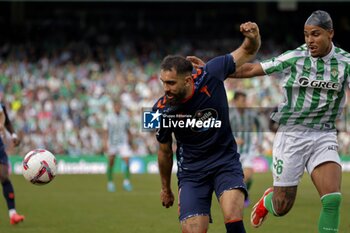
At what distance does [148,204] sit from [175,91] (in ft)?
28.4

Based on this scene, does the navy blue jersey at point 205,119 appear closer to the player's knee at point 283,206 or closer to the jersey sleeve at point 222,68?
the jersey sleeve at point 222,68

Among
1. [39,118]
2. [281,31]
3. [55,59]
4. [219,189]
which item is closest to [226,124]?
Result: [219,189]

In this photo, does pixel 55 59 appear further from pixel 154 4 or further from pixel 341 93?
pixel 341 93

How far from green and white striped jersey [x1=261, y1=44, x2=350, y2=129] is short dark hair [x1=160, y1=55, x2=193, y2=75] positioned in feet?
4.21

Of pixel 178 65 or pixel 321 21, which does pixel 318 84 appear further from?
pixel 178 65

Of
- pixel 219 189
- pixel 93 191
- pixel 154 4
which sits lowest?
pixel 93 191

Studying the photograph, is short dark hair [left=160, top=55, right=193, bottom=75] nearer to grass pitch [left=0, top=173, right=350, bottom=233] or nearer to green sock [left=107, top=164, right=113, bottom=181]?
grass pitch [left=0, top=173, right=350, bottom=233]

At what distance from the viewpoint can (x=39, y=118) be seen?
94.6ft

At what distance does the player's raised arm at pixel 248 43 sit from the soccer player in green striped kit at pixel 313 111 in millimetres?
414

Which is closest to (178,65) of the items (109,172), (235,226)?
(235,226)

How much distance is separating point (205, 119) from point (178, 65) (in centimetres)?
65

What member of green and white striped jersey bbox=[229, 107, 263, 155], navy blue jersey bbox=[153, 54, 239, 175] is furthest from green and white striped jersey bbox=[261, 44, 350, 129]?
green and white striped jersey bbox=[229, 107, 263, 155]

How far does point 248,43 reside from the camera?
7.41m

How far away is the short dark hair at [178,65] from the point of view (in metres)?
7.19
